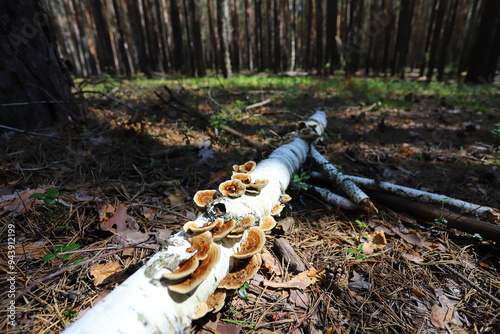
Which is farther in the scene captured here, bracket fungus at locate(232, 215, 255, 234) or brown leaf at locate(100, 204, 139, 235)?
brown leaf at locate(100, 204, 139, 235)

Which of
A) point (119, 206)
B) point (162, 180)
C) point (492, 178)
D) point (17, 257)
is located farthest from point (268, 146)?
point (492, 178)

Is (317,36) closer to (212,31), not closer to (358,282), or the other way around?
(212,31)

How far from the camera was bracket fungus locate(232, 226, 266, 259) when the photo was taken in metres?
1.58

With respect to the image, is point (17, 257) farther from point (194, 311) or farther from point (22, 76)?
point (22, 76)

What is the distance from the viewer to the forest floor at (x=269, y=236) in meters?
1.65

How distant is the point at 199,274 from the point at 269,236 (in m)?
1.27

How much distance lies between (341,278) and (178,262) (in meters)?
1.37

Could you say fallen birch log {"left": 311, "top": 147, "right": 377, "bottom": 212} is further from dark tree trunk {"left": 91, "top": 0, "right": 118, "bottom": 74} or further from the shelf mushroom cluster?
dark tree trunk {"left": 91, "top": 0, "right": 118, "bottom": 74}

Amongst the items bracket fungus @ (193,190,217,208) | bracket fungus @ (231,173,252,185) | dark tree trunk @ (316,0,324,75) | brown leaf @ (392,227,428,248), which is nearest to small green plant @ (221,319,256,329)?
bracket fungus @ (193,190,217,208)

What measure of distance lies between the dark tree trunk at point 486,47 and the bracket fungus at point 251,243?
15.9 meters

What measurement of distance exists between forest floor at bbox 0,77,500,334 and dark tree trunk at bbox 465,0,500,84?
1096 cm

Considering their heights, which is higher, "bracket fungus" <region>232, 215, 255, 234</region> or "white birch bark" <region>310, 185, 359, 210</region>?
"bracket fungus" <region>232, 215, 255, 234</region>

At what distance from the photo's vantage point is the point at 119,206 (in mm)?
2424

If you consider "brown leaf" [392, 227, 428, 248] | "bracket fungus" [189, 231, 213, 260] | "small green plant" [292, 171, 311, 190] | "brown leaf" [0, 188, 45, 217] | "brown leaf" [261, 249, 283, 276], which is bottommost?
"brown leaf" [392, 227, 428, 248]
